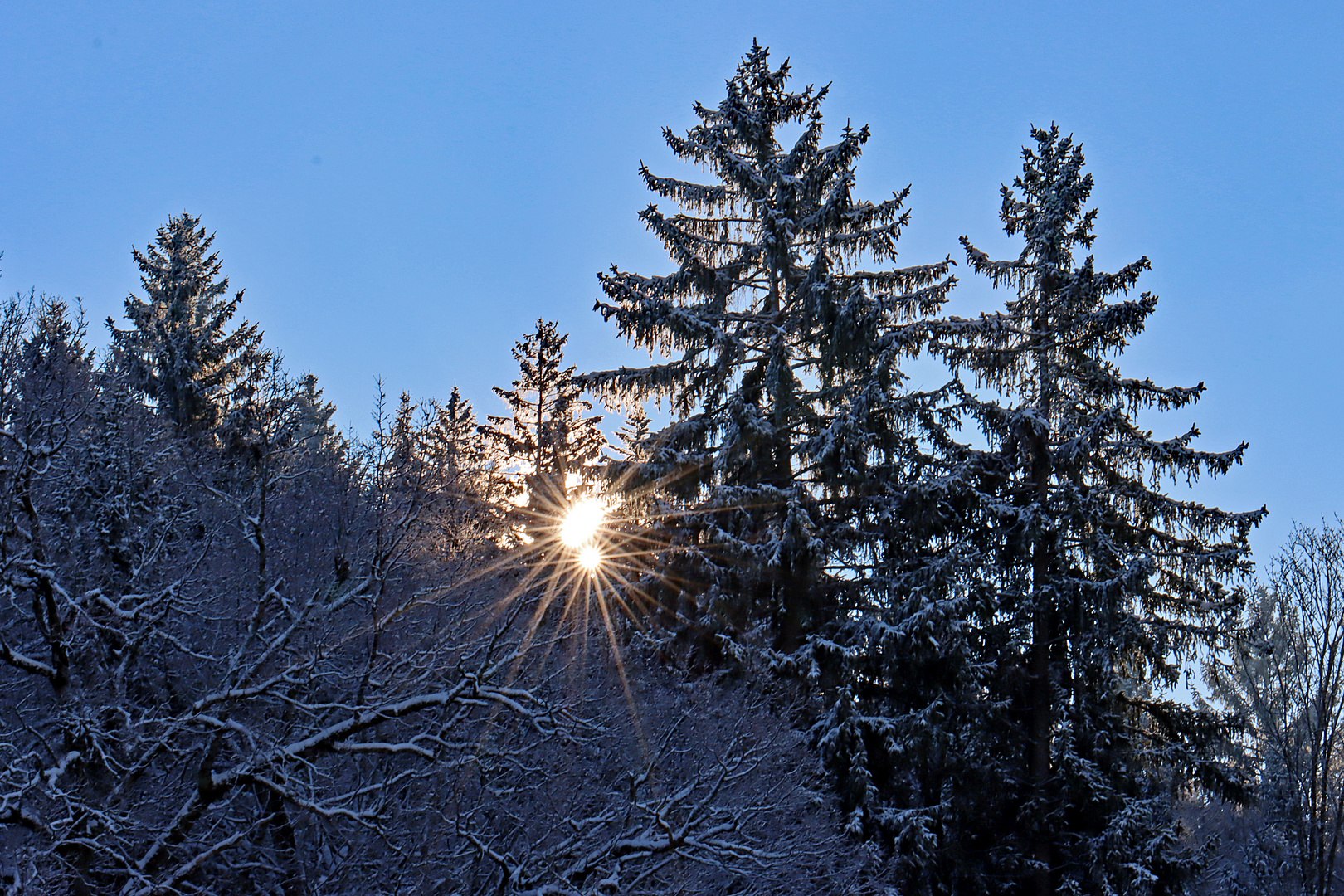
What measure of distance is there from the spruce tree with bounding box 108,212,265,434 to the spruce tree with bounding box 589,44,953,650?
38.2ft

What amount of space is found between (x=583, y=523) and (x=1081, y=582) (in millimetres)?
9940

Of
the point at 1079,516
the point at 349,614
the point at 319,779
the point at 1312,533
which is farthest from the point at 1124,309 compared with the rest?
the point at 319,779

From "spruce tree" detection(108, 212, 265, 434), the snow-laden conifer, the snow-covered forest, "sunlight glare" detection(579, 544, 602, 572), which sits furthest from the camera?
"spruce tree" detection(108, 212, 265, 434)

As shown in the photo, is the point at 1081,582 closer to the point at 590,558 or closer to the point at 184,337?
the point at 590,558

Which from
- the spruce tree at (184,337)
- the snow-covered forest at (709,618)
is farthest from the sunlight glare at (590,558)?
the spruce tree at (184,337)

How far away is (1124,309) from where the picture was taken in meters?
18.4

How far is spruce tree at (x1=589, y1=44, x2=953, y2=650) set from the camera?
18438mm

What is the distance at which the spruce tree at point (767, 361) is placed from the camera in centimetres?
1844

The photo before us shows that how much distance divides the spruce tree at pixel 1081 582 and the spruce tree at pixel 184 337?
1801cm

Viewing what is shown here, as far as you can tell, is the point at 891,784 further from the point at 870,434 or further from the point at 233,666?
the point at 233,666

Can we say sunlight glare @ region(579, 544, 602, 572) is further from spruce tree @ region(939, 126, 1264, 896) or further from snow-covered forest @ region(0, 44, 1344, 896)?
spruce tree @ region(939, 126, 1264, 896)

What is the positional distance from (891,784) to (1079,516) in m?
5.86

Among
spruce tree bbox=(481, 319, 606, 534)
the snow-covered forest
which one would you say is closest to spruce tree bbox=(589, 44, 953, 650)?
the snow-covered forest

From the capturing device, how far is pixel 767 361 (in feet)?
64.8
